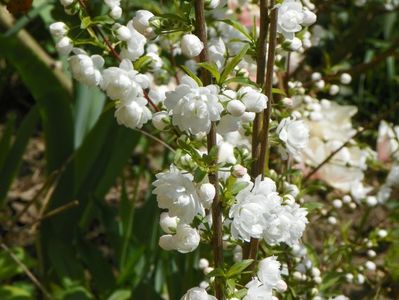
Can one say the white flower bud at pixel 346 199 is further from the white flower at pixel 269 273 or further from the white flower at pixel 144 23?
the white flower at pixel 144 23

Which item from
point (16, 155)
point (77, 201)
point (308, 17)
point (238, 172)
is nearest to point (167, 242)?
point (238, 172)

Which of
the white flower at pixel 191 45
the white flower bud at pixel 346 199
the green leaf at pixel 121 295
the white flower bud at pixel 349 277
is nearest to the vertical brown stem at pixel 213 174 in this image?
the white flower at pixel 191 45

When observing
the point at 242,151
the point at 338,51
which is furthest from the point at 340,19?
the point at 242,151

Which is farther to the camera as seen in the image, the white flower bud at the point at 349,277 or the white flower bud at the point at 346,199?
the white flower bud at the point at 346,199

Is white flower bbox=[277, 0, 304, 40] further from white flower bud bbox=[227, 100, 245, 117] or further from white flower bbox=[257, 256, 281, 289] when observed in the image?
white flower bbox=[257, 256, 281, 289]

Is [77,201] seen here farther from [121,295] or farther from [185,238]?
[185,238]

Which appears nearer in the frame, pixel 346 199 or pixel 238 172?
pixel 238 172

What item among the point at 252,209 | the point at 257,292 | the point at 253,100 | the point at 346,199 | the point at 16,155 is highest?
the point at 253,100

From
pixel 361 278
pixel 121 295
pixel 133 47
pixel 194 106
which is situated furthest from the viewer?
pixel 121 295
